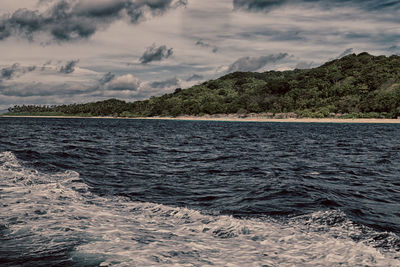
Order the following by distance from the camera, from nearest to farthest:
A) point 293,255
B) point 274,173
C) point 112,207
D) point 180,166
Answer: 1. point 293,255
2. point 112,207
3. point 274,173
4. point 180,166

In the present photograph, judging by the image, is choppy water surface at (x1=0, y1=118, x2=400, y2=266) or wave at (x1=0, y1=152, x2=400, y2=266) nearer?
wave at (x1=0, y1=152, x2=400, y2=266)

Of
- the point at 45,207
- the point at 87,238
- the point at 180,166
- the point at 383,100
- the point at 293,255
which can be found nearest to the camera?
the point at 293,255

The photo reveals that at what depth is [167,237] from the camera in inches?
327

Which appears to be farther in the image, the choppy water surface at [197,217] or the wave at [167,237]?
the choppy water surface at [197,217]

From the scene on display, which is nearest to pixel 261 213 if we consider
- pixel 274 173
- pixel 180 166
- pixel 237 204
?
pixel 237 204

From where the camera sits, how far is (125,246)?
294 inches

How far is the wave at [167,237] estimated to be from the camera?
269 inches

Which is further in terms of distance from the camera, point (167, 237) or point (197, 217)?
point (197, 217)

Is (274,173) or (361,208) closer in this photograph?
(361,208)

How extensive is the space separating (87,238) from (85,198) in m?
5.04

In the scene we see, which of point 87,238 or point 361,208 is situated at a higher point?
point 87,238

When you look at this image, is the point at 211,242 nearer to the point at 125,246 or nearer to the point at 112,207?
the point at 125,246

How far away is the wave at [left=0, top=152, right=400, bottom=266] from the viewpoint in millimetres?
6832

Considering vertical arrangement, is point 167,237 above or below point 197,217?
above
